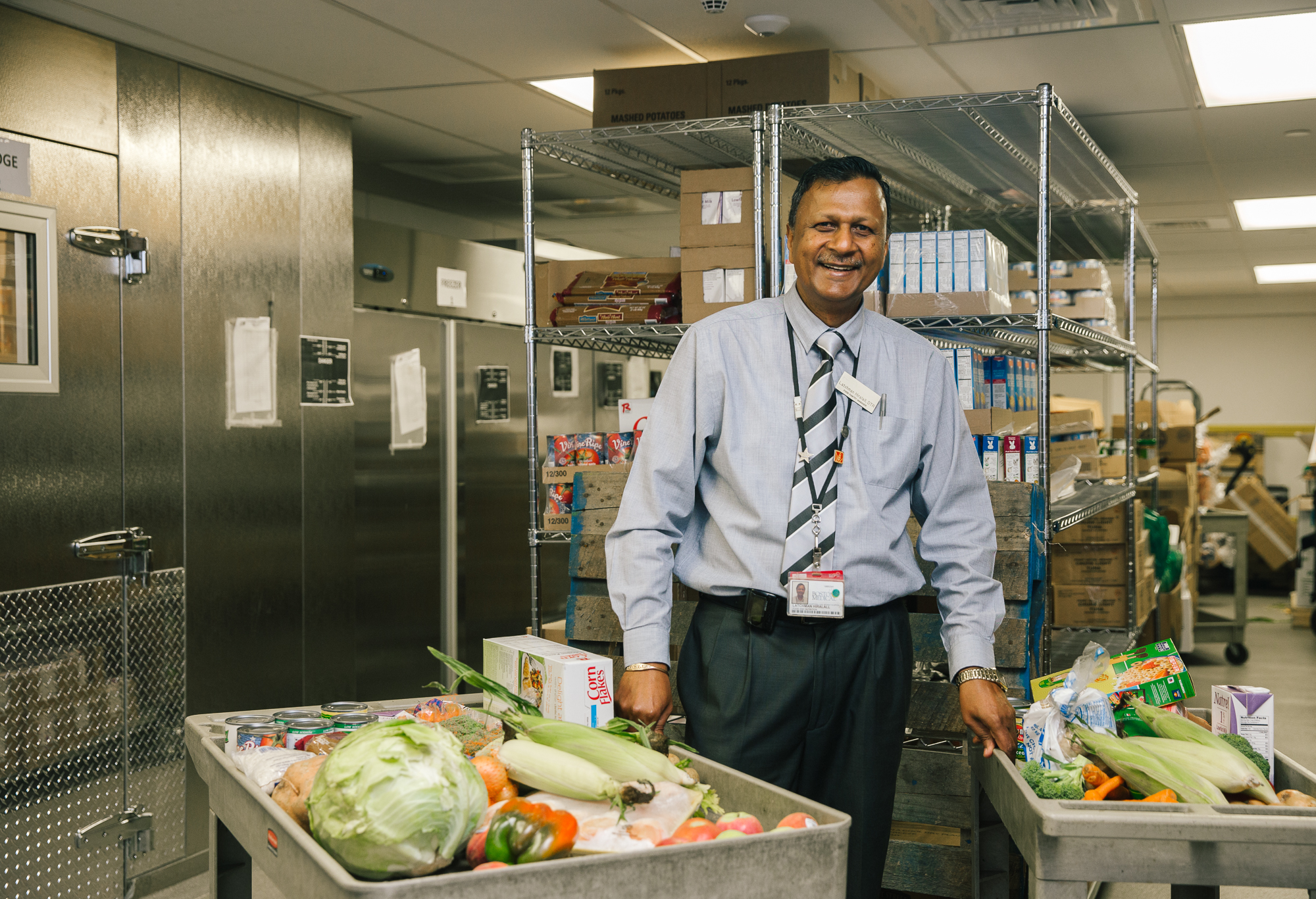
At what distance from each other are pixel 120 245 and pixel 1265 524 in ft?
32.0

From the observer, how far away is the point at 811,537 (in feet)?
6.28

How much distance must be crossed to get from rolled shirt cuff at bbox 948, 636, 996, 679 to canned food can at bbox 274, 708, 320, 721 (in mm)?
1086

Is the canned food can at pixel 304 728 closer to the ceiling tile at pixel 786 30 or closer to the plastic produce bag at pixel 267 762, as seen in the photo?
the plastic produce bag at pixel 267 762

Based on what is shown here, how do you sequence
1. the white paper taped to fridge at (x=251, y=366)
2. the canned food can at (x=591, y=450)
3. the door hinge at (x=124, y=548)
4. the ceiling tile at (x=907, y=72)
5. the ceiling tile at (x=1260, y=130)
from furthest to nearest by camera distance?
the ceiling tile at (x=1260, y=130) < the white paper taped to fridge at (x=251, y=366) < the ceiling tile at (x=907, y=72) < the door hinge at (x=124, y=548) < the canned food can at (x=591, y=450)

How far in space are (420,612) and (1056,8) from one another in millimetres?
3483

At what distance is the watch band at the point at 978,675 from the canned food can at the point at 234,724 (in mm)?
1140

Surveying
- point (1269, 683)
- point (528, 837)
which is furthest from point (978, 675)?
point (1269, 683)

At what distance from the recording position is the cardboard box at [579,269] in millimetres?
3268

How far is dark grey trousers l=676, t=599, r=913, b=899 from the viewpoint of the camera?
193 cm

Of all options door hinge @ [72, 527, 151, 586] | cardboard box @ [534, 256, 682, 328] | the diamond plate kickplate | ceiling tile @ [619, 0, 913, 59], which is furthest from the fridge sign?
ceiling tile @ [619, 0, 913, 59]

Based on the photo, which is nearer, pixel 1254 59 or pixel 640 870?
pixel 640 870

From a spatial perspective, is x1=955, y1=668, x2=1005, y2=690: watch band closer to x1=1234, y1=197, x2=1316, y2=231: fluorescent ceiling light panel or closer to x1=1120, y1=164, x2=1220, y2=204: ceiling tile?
x1=1120, y1=164, x2=1220, y2=204: ceiling tile

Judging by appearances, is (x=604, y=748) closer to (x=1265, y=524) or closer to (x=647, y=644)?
(x=647, y=644)

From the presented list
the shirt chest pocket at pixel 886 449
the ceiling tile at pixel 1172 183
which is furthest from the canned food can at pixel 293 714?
the ceiling tile at pixel 1172 183
